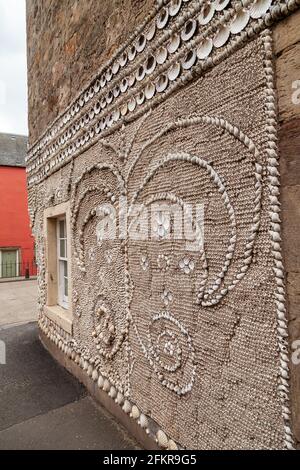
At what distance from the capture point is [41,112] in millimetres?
4680

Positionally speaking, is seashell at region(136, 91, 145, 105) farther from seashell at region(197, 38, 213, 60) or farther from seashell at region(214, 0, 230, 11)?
seashell at region(214, 0, 230, 11)

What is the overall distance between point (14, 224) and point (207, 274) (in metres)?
17.1

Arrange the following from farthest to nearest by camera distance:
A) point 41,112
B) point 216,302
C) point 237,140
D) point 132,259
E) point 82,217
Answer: point 41,112 → point 82,217 → point 132,259 → point 216,302 → point 237,140

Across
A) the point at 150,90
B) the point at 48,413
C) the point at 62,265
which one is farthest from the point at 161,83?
the point at 62,265

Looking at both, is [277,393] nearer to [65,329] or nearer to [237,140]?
[237,140]

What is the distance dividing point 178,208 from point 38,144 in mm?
3717

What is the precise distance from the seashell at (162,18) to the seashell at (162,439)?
Answer: 2.90 m

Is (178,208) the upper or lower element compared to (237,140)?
lower

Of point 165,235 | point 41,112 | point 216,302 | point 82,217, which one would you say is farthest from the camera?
point 41,112

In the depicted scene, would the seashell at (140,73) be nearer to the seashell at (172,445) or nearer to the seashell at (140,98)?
the seashell at (140,98)

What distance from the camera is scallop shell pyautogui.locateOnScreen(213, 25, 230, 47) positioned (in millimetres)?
1649

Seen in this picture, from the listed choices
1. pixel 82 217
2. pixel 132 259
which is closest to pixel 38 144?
pixel 82 217

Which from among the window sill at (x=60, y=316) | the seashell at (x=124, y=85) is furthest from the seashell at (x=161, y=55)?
the window sill at (x=60, y=316)

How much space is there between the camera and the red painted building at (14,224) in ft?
54.7
